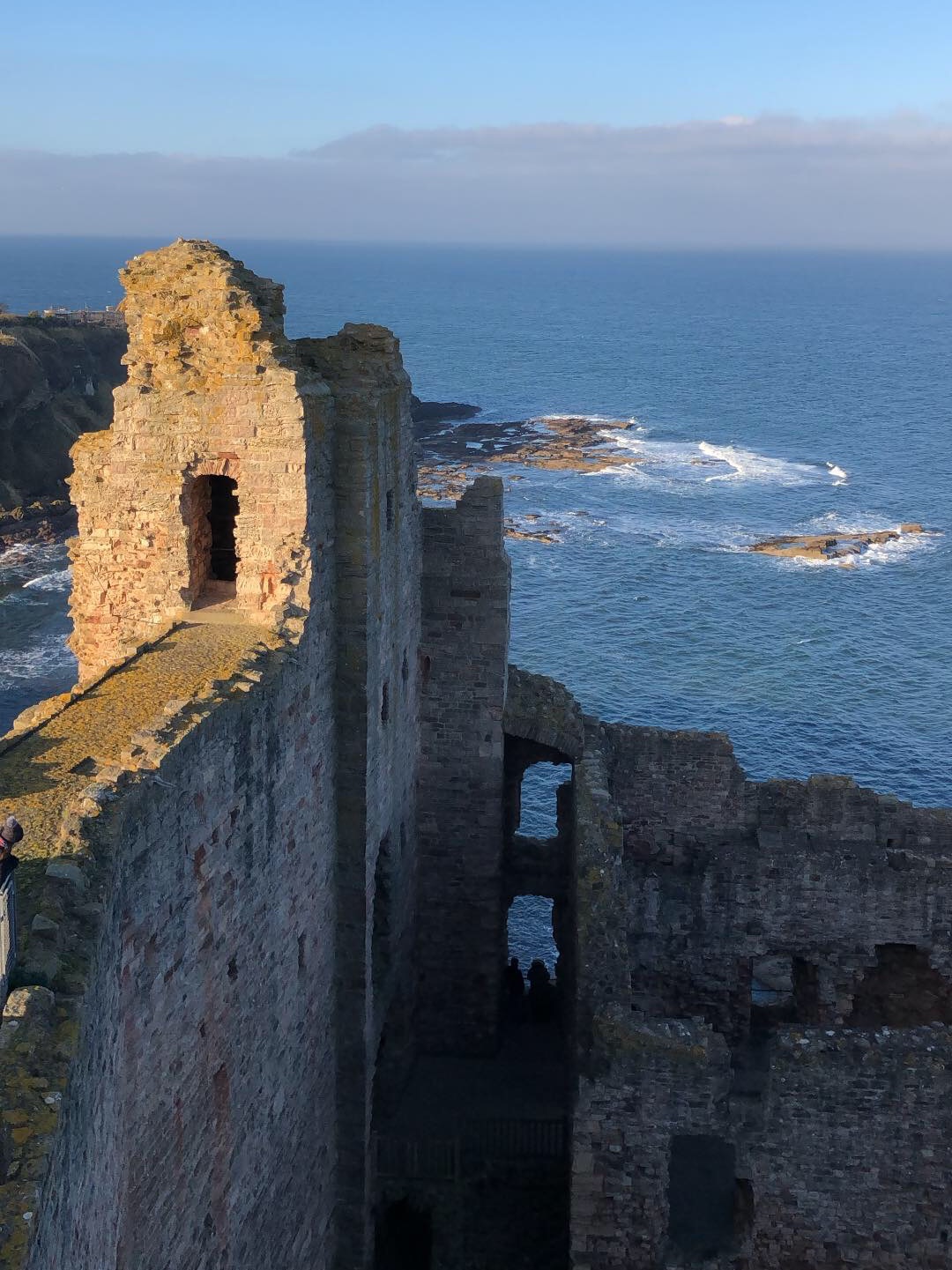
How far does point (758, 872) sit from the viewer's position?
2047 cm

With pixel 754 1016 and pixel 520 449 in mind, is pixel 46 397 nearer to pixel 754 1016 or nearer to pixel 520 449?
pixel 520 449

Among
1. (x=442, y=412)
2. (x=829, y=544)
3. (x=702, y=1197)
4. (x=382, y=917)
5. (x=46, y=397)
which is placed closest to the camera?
(x=702, y=1197)

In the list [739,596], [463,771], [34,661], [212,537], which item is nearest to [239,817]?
[212,537]

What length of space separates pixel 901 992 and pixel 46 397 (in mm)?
65857

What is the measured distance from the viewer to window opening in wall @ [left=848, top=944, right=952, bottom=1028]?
66.9 ft

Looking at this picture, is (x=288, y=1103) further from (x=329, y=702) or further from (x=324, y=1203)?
(x=329, y=702)

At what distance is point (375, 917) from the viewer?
1983 centimetres

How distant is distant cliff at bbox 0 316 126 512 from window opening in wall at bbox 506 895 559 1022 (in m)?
43.5

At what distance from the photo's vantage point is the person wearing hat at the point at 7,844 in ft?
30.3

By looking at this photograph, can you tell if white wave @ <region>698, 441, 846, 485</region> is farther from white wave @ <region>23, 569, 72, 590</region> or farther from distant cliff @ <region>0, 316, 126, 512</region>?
white wave @ <region>23, 569, 72, 590</region>

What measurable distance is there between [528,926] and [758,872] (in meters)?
15.9

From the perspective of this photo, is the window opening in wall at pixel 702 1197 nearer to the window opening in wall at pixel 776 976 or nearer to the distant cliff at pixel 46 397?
the window opening in wall at pixel 776 976

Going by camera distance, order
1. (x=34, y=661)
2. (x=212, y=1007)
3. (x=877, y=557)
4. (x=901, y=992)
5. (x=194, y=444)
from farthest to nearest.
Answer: (x=877, y=557) < (x=34, y=661) < (x=901, y=992) < (x=194, y=444) < (x=212, y=1007)

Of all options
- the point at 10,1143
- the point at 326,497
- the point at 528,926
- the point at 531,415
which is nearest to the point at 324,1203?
the point at 326,497
